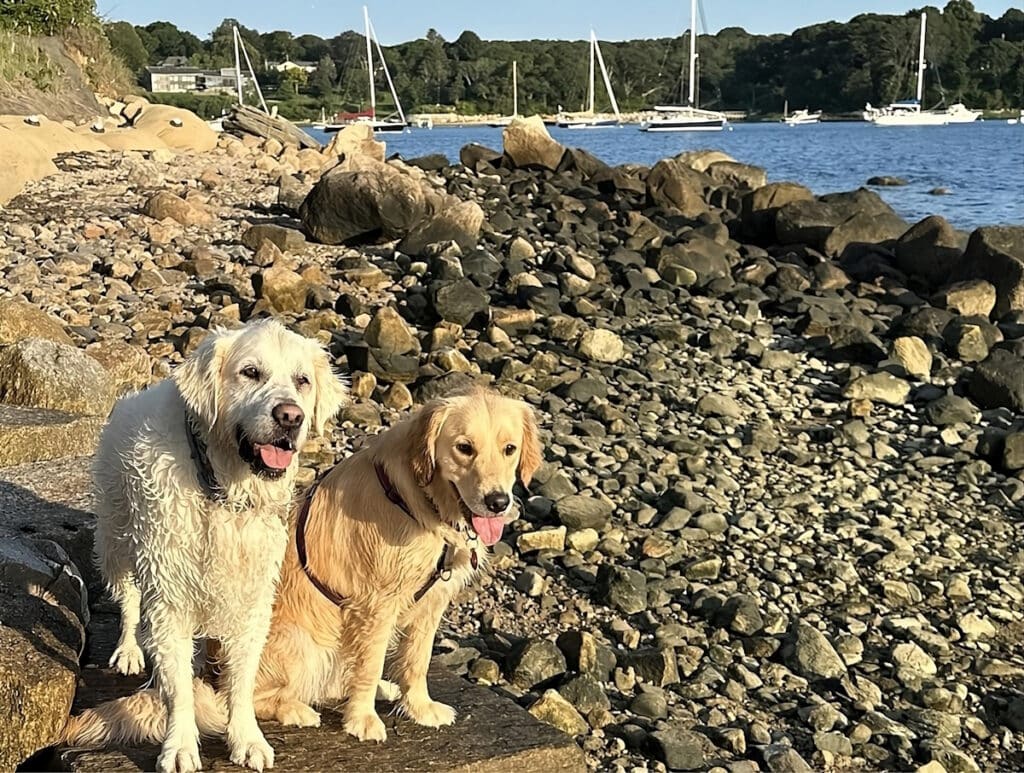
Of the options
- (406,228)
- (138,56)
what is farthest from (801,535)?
(138,56)

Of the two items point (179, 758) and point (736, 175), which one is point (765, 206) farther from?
point (179, 758)

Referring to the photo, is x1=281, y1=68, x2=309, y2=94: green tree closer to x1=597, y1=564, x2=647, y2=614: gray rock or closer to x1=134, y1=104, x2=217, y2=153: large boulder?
x1=134, y1=104, x2=217, y2=153: large boulder

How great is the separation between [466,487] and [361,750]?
1042mm

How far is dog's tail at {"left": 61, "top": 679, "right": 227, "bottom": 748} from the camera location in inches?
149

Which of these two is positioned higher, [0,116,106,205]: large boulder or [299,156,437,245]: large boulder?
[0,116,106,205]: large boulder

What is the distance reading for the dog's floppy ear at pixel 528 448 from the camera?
4.26m

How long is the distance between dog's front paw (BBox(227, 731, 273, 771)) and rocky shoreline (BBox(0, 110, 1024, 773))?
1.90 meters

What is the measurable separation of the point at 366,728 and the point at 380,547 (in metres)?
0.69

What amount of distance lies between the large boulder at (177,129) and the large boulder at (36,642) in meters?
21.6

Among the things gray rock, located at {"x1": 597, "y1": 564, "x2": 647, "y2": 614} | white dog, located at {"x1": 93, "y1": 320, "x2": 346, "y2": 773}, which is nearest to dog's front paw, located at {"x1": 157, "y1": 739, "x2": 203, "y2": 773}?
white dog, located at {"x1": 93, "y1": 320, "x2": 346, "y2": 773}

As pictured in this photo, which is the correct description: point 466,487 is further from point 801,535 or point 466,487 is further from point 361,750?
point 801,535

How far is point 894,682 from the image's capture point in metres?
6.24

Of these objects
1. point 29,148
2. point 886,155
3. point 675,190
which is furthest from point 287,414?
point 886,155

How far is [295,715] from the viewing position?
4129mm
